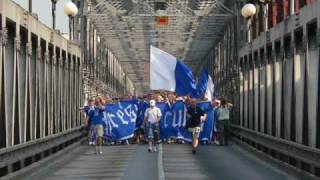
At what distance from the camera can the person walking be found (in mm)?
29266

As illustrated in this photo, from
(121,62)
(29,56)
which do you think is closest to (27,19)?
(29,56)

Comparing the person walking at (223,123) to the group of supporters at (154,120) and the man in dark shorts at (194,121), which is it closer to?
the group of supporters at (154,120)

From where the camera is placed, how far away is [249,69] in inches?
1177

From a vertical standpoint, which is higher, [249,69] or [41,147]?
[249,69]

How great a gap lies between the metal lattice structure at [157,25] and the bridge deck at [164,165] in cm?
2204

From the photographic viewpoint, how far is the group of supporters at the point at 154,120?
24.3 meters

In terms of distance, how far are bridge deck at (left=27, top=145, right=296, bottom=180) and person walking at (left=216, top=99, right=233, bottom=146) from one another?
2165 millimetres

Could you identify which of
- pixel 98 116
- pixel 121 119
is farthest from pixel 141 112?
pixel 98 116

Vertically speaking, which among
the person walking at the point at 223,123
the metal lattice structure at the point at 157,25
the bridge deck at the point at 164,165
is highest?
the metal lattice structure at the point at 157,25

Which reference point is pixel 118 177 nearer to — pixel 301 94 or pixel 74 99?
pixel 301 94

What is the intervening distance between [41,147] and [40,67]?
138 inches

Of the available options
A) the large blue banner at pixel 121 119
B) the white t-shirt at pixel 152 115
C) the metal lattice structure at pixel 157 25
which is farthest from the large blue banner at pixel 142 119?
the metal lattice structure at pixel 157 25

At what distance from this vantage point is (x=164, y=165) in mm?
20000

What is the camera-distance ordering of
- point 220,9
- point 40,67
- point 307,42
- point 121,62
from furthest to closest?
point 121,62 < point 220,9 < point 40,67 < point 307,42
